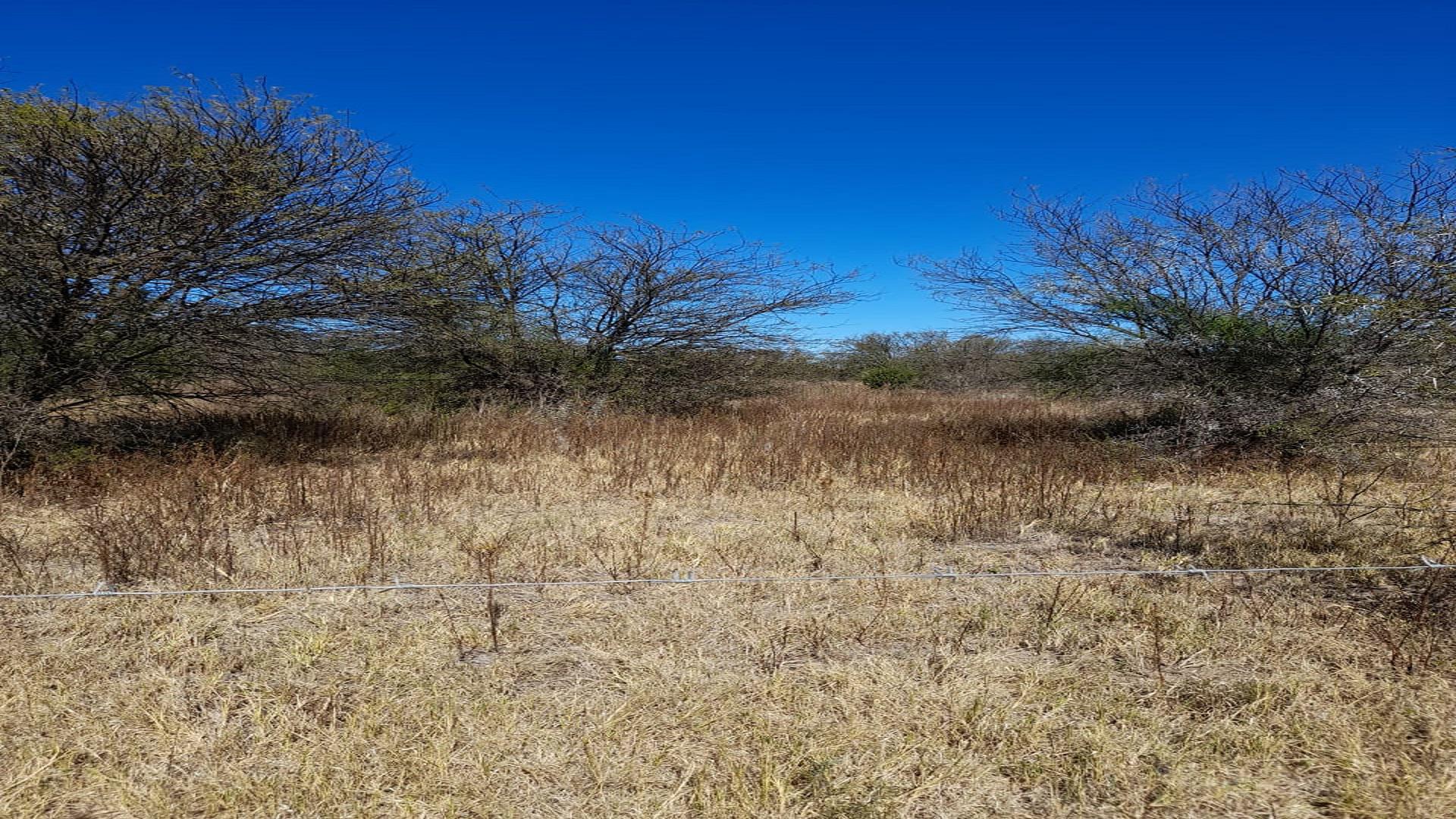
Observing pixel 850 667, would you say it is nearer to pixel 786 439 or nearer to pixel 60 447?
pixel 786 439

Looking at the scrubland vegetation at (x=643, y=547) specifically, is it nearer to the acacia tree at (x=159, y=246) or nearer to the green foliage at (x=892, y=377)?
the acacia tree at (x=159, y=246)

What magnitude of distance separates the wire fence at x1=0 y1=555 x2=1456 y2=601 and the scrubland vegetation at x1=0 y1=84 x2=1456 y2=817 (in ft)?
0.21

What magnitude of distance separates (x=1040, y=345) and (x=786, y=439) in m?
3.97

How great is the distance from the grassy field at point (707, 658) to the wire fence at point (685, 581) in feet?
0.22

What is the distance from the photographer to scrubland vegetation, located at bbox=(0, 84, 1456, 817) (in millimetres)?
1937

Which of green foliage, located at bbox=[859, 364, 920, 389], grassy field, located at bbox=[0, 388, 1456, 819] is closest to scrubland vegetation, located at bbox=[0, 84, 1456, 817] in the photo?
grassy field, located at bbox=[0, 388, 1456, 819]

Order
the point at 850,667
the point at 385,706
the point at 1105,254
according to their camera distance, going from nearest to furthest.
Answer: the point at 385,706 → the point at 850,667 → the point at 1105,254

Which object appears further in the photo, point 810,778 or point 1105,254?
point 1105,254

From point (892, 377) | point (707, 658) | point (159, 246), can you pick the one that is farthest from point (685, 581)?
point (892, 377)

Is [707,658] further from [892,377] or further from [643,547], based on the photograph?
[892,377]

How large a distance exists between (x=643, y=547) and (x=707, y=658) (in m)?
1.47

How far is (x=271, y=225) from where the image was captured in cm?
553

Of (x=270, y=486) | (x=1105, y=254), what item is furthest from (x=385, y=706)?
(x=1105, y=254)

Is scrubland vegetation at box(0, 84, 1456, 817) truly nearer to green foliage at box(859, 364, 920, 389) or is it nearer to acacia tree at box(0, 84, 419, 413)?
acacia tree at box(0, 84, 419, 413)
